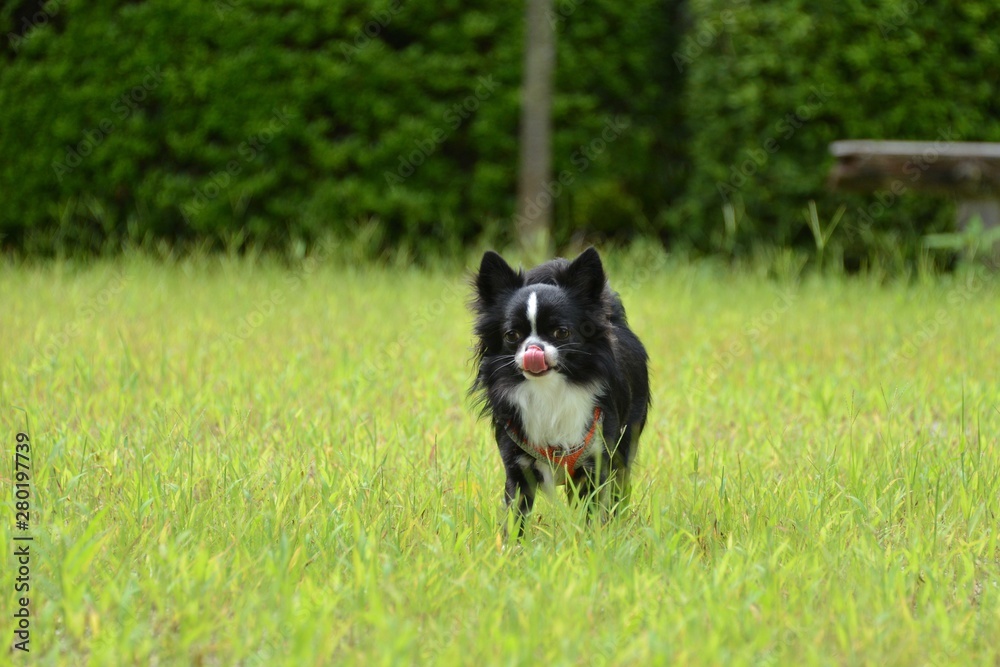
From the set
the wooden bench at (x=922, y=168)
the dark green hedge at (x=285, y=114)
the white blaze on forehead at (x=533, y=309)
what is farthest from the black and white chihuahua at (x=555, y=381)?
the dark green hedge at (x=285, y=114)

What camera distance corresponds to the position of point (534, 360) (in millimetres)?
3189

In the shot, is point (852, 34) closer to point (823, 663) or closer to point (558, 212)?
point (558, 212)

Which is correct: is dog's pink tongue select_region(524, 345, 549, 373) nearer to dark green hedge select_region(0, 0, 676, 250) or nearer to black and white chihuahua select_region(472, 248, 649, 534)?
black and white chihuahua select_region(472, 248, 649, 534)

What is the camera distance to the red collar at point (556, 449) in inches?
134

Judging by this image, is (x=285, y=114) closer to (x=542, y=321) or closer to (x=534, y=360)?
(x=542, y=321)

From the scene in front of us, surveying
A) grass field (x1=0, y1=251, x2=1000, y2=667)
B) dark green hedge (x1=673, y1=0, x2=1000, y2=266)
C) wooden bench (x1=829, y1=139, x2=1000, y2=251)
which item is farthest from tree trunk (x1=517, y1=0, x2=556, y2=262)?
grass field (x1=0, y1=251, x2=1000, y2=667)

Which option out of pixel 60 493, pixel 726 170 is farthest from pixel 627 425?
pixel 726 170

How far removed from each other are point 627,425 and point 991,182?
4.96m

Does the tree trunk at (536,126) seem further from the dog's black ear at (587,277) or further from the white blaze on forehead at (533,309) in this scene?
the white blaze on forehead at (533,309)

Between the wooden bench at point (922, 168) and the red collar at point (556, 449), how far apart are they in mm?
4835

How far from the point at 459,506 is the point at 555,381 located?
0.57 meters

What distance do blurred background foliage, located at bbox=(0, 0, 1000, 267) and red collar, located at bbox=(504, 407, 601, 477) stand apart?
5308 mm

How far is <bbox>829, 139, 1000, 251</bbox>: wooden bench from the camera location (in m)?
7.45

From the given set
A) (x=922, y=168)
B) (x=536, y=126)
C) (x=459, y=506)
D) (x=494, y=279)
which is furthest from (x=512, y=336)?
(x=536, y=126)
